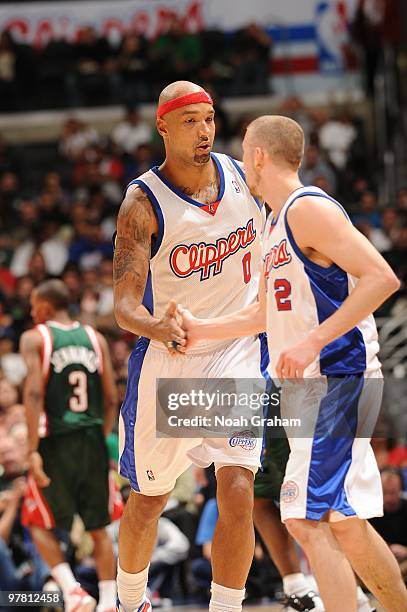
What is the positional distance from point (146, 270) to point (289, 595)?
214cm

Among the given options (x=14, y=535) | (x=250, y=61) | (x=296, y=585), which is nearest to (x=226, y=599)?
(x=296, y=585)

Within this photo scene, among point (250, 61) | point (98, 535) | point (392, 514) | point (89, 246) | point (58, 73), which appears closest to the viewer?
point (98, 535)

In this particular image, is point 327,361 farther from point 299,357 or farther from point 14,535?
point 14,535

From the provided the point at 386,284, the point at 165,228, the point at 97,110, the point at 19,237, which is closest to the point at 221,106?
the point at 97,110

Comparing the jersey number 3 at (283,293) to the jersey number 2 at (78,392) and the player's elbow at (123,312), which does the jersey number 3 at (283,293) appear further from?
the jersey number 2 at (78,392)

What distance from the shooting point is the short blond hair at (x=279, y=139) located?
4.70m

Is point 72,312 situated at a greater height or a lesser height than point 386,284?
lesser

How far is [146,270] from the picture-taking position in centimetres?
512

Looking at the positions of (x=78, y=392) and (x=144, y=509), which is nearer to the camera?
(x=144, y=509)

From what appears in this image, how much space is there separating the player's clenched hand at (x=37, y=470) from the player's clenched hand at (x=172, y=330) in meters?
2.80

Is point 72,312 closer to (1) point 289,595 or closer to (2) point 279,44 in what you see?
(1) point 289,595

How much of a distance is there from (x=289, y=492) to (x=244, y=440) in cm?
71

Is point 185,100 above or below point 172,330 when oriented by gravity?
above

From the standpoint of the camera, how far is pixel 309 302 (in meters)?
4.53
